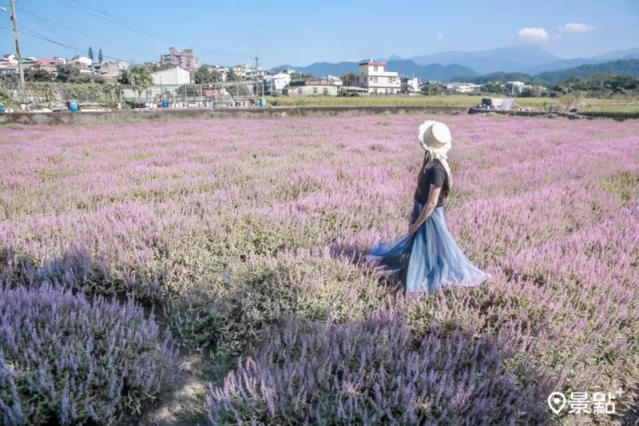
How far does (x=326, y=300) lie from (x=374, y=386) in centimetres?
109

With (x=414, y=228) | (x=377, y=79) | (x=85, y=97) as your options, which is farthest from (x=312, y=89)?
(x=414, y=228)

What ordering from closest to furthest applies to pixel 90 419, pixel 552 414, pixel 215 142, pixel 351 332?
pixel 90 419 → pixel 552 414 → pixel 351 332 → pixel 215 142

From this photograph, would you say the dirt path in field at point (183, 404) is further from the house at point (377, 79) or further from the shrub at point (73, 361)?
the house at point (377, 79)

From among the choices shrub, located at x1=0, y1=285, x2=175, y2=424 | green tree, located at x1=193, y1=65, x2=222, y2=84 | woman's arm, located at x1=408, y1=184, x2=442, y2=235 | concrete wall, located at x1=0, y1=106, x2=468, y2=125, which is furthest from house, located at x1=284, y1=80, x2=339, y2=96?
shrub, located at x1=0, y1=285, x2=175, y2=424

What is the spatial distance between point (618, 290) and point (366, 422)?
264cm

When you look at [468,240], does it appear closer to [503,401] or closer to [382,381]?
[503,401]

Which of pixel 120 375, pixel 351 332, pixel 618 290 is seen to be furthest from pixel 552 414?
pixel 120 375

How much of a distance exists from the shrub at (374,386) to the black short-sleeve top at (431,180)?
3.76ft

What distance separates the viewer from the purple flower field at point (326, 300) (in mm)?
2240

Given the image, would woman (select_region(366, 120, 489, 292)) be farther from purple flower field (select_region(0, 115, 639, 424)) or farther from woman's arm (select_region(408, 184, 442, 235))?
purple flower field (select_region(0, 115, 639, 424))

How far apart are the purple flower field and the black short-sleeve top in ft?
2.54

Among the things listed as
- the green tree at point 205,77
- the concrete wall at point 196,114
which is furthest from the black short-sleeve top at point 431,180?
the green tree at point 205,77

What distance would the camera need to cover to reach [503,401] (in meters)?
2.35

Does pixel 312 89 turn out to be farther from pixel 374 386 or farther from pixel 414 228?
pixel 374 386
